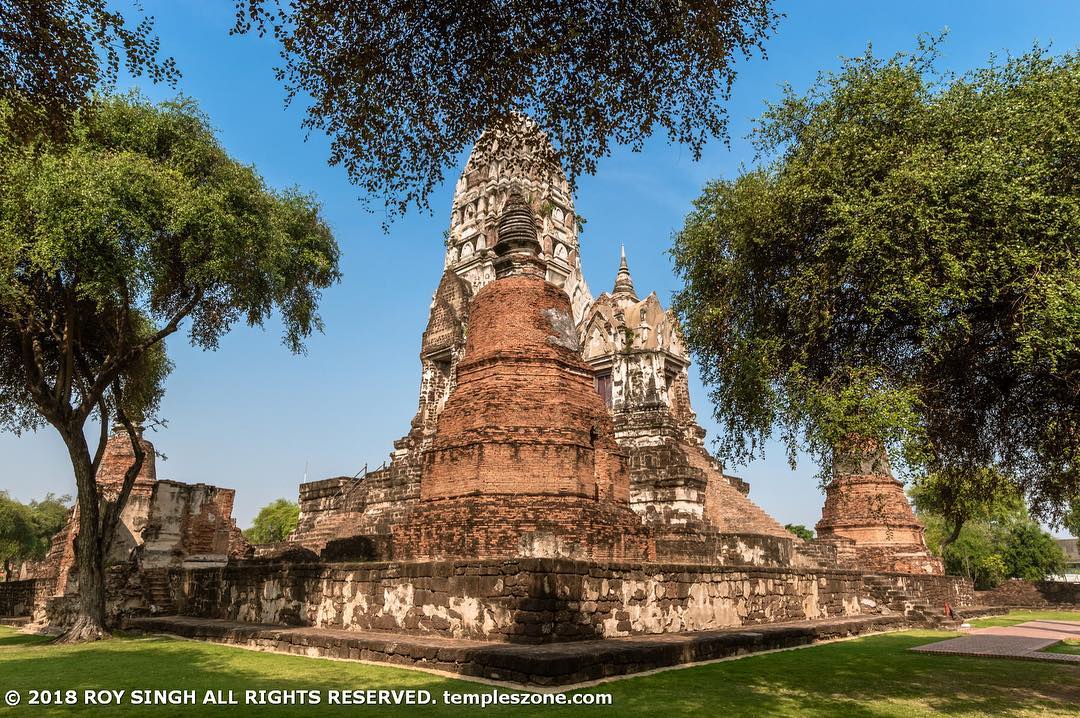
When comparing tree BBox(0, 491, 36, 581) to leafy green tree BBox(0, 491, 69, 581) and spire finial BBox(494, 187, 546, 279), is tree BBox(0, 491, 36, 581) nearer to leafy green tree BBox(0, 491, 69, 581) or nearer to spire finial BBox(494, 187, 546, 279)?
leafy green tree BBox(0, 491, 69, 581)

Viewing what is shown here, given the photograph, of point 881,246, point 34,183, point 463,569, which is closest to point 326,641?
point 463,569

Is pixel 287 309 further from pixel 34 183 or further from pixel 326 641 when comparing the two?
pixel 326 641

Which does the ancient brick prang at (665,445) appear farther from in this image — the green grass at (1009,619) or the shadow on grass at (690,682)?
the green grass at (1009,619)

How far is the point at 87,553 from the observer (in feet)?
42.0

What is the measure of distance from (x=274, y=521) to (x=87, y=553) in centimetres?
5222

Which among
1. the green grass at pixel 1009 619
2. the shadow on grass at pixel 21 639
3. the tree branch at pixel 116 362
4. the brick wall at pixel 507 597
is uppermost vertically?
the tree branch at pixel 116 362

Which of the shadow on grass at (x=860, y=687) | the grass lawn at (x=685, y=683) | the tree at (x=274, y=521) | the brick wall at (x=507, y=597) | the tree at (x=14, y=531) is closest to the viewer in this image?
the grass lawn at (x=685, y=683)

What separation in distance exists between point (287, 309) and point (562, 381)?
8.24 m

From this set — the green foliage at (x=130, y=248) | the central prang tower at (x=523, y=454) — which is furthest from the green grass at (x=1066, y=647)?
the green foliage at (x=130, y=248)

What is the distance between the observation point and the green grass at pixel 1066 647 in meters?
11.3

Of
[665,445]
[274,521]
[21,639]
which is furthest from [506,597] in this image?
[274,521]

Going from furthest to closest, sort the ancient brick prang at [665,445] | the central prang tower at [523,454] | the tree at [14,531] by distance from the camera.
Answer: the tree at [14,531], the ancient brick prang at [665,445], the central prang tower at [523,454]

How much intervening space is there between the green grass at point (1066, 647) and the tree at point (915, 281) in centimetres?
325

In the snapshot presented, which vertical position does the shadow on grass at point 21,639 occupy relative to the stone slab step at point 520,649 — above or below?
below
